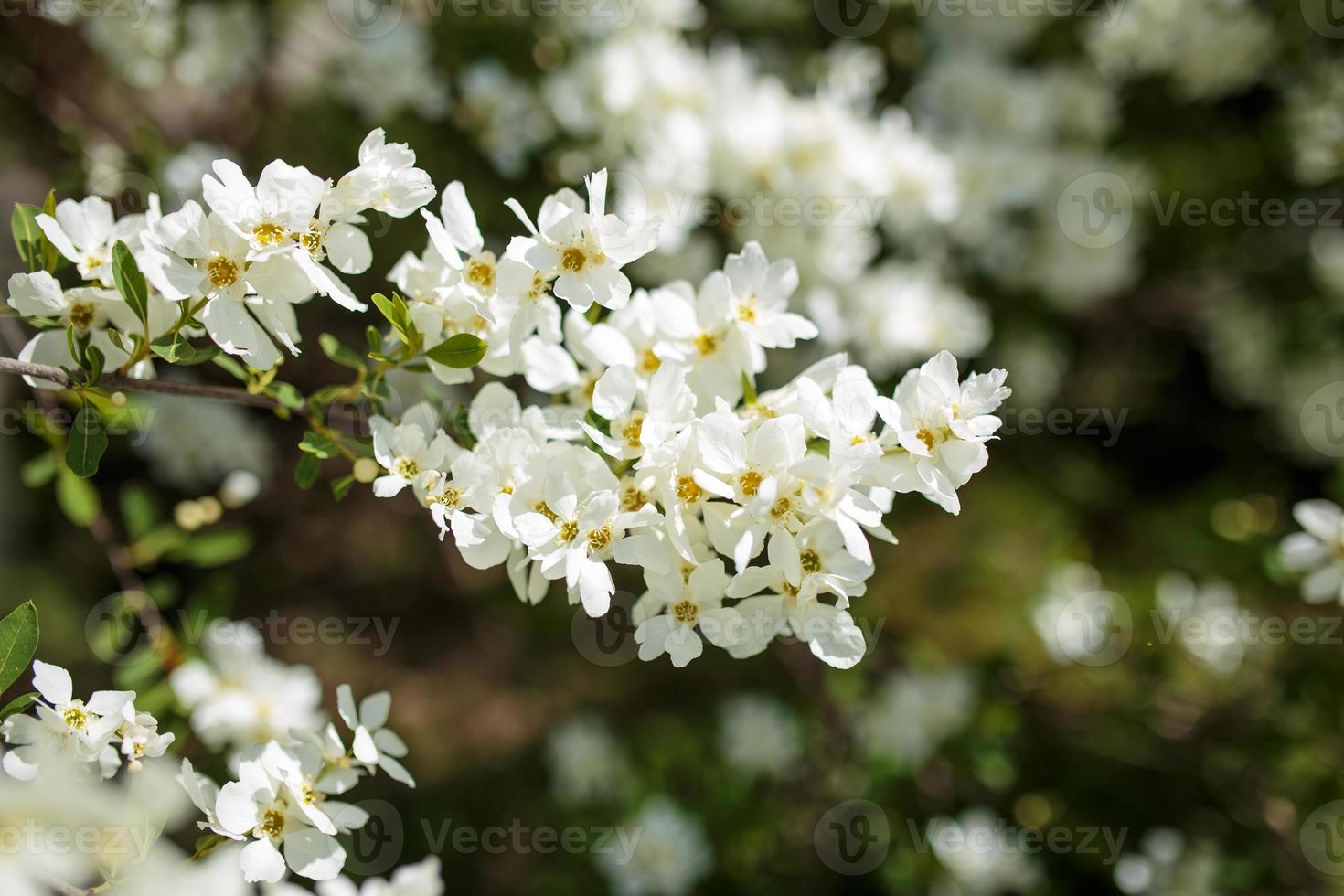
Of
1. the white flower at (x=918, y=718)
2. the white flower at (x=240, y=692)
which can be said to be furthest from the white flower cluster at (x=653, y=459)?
the white flower at (x=918, y=718)

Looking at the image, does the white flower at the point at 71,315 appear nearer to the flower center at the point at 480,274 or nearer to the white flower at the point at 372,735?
the flower center at the point at 480,274

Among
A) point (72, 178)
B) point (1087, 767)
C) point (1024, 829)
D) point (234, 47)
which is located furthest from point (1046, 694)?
point (234, 47)

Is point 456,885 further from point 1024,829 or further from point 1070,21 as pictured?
point 1070,21

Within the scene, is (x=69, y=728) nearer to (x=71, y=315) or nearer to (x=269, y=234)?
(x=71, y=315)

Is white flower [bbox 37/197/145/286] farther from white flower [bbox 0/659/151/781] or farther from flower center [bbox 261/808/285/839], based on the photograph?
flower center [bbox 261/808/285/839]

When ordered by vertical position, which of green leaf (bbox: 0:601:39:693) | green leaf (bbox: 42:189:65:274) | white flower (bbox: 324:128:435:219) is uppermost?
white flower (bbox: 324:128:435:219)

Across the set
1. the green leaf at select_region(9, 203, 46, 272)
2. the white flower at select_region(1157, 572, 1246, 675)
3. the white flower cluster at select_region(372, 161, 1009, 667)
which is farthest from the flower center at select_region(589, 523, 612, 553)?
the white flower at select_region(1157, 572, 1246, 675)

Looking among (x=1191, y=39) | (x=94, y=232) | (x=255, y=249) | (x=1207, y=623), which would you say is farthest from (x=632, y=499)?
(x=1191, y=39)
